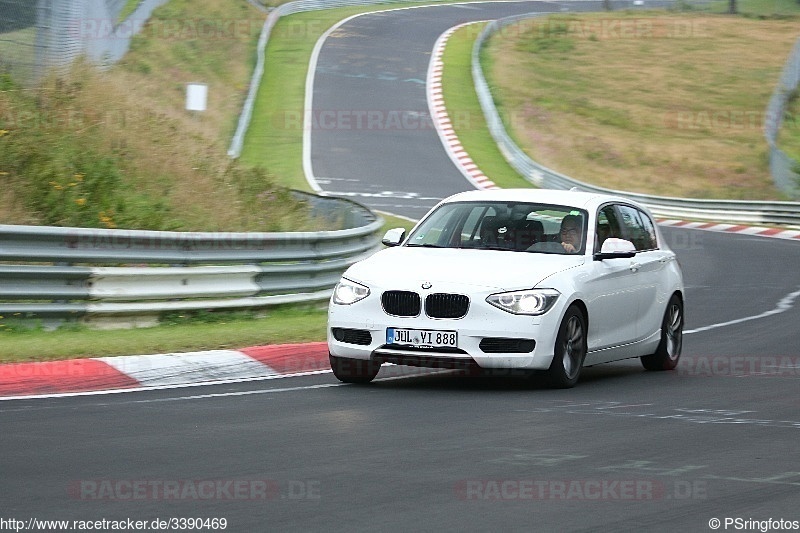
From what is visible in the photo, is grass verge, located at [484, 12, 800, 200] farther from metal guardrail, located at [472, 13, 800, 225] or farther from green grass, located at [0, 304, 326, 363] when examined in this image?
green grass, located at [0, 304, 326, 363]

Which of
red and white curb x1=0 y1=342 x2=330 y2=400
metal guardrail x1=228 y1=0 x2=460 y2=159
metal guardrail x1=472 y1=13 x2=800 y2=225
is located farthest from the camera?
metal guardrail x1=228 y1=0 x2=460 y2=159

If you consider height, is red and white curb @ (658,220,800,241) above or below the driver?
below

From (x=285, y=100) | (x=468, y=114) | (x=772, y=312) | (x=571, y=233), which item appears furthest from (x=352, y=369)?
(x=468, y=114)

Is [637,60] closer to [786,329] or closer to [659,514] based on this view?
[786,329]

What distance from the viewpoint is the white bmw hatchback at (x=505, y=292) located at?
10.7 m

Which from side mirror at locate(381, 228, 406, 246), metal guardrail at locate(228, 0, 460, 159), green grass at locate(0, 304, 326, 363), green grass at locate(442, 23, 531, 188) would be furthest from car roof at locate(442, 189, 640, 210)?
green grass at locate(442, 23, 531, 188)

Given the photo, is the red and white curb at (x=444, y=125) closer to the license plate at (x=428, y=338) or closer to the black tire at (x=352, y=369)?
the black tire at (x=352, y=369)

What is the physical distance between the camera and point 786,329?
16984 mm

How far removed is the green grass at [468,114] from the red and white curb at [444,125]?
0.18 m

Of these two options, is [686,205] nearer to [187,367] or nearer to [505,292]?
[187,367]

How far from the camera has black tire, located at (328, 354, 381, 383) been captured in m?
11.2

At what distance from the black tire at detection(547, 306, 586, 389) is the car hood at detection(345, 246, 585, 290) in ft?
1.32

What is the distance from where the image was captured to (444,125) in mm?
50125

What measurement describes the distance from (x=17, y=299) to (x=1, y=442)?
5.09 m
